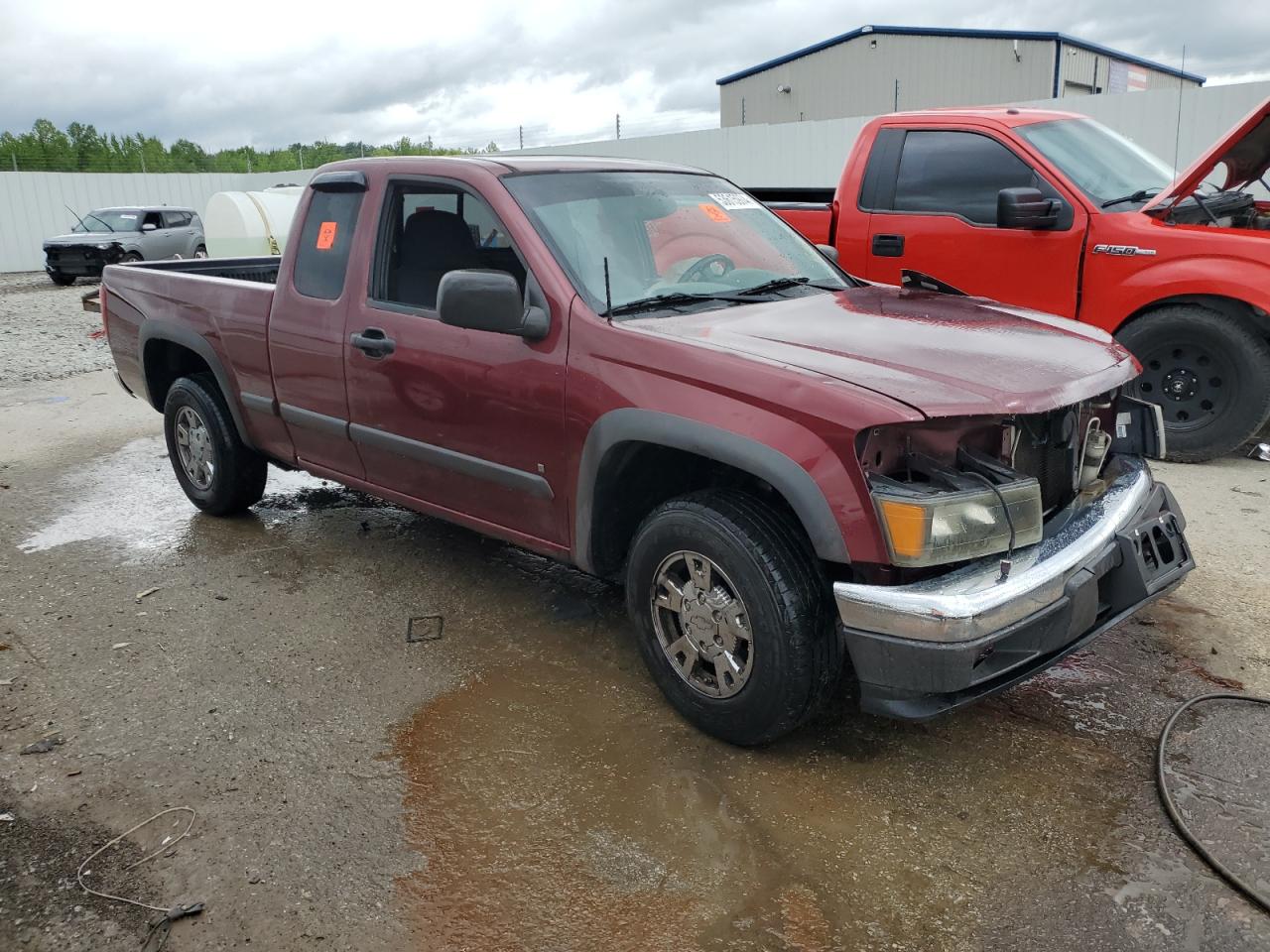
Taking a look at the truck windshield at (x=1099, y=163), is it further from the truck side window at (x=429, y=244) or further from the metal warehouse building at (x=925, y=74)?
the metal warehouse building at (x=925, y=74)

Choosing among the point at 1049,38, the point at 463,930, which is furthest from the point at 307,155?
the point at 463,930

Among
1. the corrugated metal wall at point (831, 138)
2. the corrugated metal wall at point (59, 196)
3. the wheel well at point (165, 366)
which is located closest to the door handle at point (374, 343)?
the wheel well at point (165, 366)

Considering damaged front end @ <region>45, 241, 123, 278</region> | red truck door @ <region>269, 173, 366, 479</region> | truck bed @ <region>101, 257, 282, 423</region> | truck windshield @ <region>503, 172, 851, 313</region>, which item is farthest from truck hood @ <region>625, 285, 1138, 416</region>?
damaged front end @ <region>45, 241, 123, 278</region>

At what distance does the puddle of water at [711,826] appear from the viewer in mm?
2441

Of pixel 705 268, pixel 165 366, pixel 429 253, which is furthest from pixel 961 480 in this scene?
pixel 165 366

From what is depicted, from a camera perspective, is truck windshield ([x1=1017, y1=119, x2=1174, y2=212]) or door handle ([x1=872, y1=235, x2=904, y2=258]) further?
door handle ([x1=872, y1=235, x2=904, y2=258])

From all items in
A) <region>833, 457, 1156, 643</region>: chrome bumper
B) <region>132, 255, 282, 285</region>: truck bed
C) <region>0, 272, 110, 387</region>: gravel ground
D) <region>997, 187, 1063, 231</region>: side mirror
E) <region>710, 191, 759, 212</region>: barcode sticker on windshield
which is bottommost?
<region>0, 272, 110, 387</region>: gravel ground

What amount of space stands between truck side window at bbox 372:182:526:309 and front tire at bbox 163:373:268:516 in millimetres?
1619

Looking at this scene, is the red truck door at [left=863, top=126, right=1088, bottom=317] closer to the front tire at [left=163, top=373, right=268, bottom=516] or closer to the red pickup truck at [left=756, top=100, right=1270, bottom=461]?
the red pickup truck at [left=756, top=100, right=1270, bottom=461]

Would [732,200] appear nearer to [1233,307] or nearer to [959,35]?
[1233,307]

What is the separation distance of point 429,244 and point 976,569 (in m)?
2.68

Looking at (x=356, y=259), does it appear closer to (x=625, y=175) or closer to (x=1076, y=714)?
(x=625, y=175)

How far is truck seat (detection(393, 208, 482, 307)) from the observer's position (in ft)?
13.5

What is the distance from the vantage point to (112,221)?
2136 centimetres
